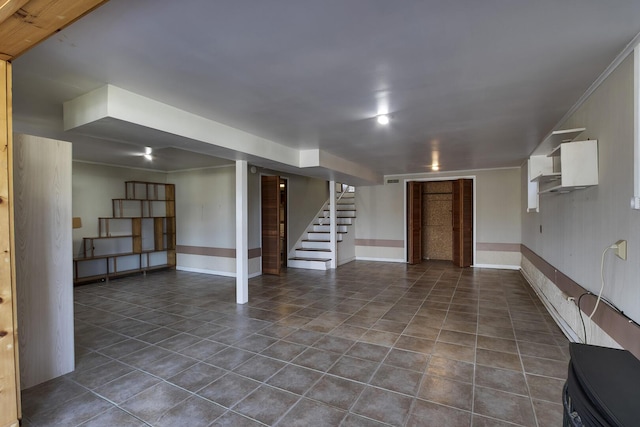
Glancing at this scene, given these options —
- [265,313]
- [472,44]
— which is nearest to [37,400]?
[265,313]

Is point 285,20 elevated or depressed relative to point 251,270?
elevated

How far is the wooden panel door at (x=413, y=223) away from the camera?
8.14 m

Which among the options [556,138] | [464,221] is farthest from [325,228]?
[556,138]

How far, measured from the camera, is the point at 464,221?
298 inches

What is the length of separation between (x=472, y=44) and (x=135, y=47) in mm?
2133

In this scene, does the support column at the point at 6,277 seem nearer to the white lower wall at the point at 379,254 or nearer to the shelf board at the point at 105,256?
the shelf board at the point at 105,256

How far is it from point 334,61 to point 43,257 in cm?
285

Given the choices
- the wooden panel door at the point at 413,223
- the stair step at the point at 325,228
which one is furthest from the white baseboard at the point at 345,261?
the wooden panel door at the point at 413,223

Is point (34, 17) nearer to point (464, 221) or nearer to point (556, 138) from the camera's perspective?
point (556, 138)

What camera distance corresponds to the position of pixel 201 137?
3.39 m

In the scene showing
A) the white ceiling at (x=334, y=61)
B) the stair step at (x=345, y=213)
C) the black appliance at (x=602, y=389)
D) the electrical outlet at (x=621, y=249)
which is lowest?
the black appliance at (x=602, y=389)

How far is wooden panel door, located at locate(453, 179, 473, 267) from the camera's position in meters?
7.59

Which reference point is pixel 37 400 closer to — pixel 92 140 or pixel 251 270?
pixel 92 140

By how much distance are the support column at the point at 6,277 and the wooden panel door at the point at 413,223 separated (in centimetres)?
754
